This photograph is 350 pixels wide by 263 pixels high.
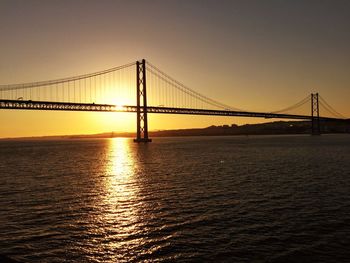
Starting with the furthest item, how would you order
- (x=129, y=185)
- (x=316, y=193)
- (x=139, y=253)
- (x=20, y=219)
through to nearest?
(x=129, y=185), (x=316, y=193), (x=20, y=219), (x=139, y=253)

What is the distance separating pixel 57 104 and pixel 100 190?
6549 cm

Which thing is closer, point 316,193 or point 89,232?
point 89,232

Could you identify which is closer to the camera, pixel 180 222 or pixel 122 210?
pixel 180 222

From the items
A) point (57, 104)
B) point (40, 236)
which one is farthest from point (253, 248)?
point (57, 104)

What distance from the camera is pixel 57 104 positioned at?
8250cm

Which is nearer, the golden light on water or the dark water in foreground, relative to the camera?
the dark water in foreground

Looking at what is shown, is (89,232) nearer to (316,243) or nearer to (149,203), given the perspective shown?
(149,203)

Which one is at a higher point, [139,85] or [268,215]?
[139,85]

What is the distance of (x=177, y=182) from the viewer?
24.5m

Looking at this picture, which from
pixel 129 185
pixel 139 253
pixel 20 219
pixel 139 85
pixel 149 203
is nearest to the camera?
pixel 139 253

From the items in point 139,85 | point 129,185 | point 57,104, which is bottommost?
point 129,185

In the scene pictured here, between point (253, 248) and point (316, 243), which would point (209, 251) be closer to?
point (253, 248)

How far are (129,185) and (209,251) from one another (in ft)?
47.1

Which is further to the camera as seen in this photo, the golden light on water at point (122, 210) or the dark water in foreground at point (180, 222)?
the golden light on water at point (122, 210)
